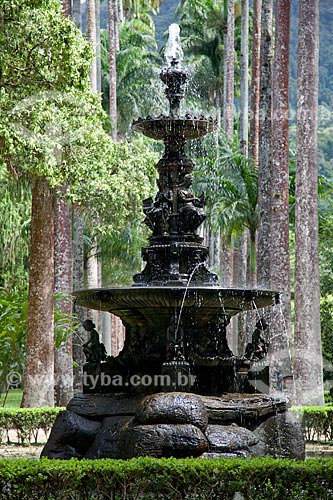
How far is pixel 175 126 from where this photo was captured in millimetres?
10641

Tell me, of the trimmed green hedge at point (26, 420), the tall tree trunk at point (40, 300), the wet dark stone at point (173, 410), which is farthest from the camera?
the tall tree trunk at point (40, 300)

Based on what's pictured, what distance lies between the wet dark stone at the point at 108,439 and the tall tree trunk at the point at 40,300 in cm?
647

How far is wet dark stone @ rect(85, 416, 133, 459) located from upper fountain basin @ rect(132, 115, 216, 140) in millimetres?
3435

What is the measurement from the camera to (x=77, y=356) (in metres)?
24.4

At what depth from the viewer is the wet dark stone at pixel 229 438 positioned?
8727 millimetres

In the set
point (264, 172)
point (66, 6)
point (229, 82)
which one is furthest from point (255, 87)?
point (66, 6)

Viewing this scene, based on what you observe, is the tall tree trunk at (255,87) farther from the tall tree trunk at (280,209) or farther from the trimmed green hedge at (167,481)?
the trimmed green hedge at (167,481)

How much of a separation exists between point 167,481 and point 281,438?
2497mm

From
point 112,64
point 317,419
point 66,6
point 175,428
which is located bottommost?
point 317,419

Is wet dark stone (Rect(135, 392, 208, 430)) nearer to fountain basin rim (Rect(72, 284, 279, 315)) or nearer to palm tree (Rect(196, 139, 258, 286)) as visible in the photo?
fountain basin rim (Rect(72, 284, 279, 315))

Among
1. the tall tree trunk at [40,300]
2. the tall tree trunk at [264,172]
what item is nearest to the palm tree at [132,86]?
the tall tree trunk at [264,172]

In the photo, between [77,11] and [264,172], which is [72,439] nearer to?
[264,172]

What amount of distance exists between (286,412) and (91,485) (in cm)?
322

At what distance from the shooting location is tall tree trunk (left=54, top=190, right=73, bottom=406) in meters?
18.1
